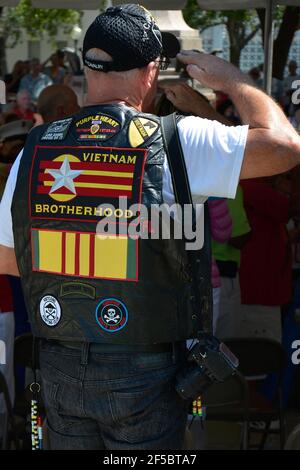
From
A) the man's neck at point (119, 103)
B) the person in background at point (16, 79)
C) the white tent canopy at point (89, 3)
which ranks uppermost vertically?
the man's neck at point (119, 103)

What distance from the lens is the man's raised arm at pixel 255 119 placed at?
89.6 inches

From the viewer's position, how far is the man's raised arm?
2.28m

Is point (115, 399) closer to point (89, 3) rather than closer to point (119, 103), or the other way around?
point (119, 103)

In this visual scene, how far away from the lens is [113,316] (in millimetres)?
2363

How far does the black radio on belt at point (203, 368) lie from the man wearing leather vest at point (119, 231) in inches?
1.5

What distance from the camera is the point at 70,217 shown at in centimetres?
239

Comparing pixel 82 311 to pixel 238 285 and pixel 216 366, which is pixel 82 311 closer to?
pixel 216 366

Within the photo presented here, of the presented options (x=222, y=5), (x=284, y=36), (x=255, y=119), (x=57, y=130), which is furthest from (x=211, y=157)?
(x=284, y=36)

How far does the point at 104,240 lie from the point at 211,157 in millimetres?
358

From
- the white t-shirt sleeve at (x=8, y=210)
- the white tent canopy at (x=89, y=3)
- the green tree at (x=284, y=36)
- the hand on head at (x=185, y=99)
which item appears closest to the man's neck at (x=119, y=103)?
the white t-shirt sleeve at (x=8, y=210)

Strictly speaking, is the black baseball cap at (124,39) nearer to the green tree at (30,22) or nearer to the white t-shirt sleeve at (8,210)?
the white t-shirt sleeve at (8,210)

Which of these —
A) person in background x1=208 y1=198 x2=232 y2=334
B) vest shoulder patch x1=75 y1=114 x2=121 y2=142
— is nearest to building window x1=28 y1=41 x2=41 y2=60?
person in background x1=208 y1=198 x2=232 y2=334

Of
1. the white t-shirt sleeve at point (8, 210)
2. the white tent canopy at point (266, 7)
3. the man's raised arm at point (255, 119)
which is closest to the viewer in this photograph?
the man's raised arm at point (255, 119)

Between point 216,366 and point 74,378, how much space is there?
383mm
